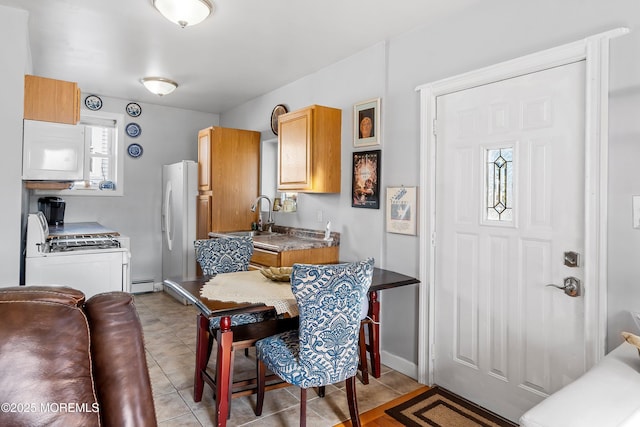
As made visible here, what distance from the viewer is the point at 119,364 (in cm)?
110

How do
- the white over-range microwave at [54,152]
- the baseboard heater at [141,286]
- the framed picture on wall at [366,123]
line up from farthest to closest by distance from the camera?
the baseboard heater at [141,286], the framed picture on wall at [366,123], the white over-range microwave at [54,152]

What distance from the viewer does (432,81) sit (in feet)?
9.09

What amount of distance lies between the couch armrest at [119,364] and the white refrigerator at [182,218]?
150 inches

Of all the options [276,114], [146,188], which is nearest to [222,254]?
[276,114]

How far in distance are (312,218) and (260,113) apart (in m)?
1.71

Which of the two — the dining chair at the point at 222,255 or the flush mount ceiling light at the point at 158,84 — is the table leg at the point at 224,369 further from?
the flush mount ceiling light at the point at 158,84

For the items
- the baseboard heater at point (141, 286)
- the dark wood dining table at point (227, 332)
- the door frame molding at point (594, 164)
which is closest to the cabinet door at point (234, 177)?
the baseboard heater at point (141, 286)

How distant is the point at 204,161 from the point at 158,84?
105cm

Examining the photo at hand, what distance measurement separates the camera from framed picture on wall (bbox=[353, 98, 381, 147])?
10.4 ft

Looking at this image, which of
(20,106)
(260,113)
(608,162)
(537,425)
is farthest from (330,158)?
(537,425)

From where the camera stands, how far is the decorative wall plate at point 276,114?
4422mm

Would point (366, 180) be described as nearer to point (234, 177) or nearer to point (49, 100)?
point (234, 177)

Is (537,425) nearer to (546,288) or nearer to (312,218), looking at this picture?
(546,288)

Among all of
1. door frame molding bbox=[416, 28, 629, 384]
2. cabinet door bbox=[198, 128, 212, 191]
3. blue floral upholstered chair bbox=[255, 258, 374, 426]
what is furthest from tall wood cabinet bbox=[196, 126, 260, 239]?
door frame molding bbox=[416, 28, 629, 384]
